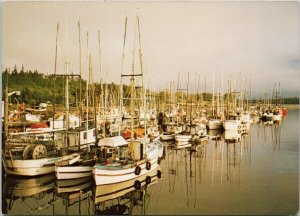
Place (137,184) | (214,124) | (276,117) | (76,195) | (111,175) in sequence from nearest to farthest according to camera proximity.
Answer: (76,195)
(111,175)
(137,184)
(214,124)
(276,117)

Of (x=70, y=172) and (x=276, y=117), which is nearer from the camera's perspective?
(x=70, y=172)

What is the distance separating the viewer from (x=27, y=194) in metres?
8.53

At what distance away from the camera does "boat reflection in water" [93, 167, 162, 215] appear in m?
7.62

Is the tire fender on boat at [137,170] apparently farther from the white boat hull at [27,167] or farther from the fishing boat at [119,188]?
the white boat hull at [27,167]

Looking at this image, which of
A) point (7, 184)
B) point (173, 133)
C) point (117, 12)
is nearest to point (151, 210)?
point (7, 184)

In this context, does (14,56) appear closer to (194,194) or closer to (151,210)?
(151,210)

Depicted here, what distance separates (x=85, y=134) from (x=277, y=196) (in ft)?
21.7

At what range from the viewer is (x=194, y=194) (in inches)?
336

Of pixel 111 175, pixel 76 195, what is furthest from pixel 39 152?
pixel 111 175

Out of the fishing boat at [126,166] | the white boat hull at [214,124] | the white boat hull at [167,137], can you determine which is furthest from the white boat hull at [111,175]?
the white boat hull at [214,124]

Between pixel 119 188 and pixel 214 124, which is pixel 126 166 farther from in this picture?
pixel 214 124

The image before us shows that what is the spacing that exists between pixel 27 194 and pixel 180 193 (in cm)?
381

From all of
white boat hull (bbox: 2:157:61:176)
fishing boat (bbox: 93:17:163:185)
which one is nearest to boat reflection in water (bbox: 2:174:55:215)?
white boat hull (bbox: 2:157:61:176)

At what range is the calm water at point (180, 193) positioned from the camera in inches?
300
